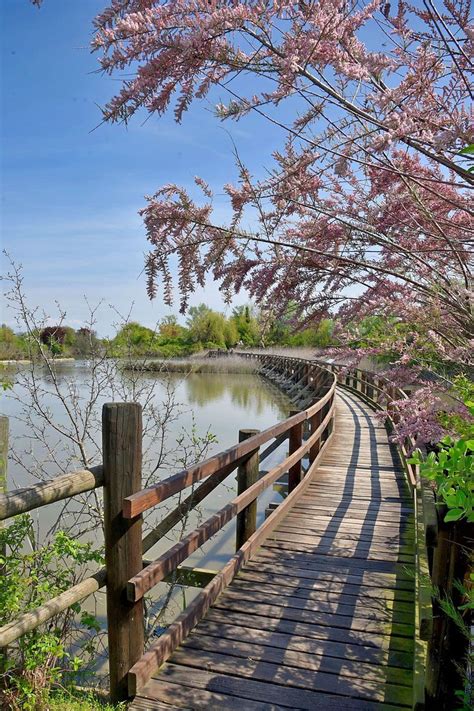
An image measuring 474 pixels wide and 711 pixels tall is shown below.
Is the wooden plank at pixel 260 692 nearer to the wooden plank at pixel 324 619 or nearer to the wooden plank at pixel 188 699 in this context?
the wooden plank at pixel 188 699

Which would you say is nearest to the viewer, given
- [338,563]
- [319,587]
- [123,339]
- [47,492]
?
[47,492]

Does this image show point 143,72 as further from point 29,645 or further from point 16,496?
point 29,645

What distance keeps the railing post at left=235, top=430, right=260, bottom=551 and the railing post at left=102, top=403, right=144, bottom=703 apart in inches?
64.6

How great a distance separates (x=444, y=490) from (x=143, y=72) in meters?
2.06

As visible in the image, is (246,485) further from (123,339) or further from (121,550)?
(123,339)

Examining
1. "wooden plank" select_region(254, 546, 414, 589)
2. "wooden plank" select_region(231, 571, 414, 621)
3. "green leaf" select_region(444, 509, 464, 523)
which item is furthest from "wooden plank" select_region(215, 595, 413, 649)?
"green leaf" select_region(444, 509, 464, 523)

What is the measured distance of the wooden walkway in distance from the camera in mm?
2611

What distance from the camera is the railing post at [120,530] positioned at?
8.14 feet

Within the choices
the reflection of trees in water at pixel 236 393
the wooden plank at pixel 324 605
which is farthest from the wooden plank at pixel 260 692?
the reflection of trees in water at pixel 236 393

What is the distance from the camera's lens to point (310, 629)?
3.25m

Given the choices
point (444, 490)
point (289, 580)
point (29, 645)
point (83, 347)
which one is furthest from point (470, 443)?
point (83, 347)

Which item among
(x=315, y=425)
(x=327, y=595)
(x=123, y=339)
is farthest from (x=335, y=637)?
(x=123, y=339)

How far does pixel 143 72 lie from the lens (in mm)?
2256

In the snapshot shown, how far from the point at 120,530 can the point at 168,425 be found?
41.6 ft
